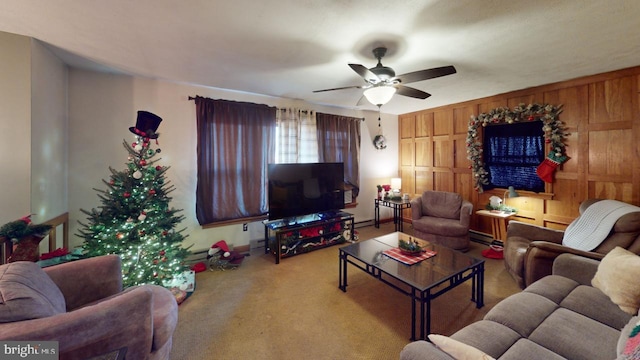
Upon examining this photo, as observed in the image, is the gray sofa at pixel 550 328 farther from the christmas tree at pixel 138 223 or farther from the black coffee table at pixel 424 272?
the christmas tree at pixel 138 223

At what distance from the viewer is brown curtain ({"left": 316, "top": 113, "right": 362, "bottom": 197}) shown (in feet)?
14.1

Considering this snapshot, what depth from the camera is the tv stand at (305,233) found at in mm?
3431

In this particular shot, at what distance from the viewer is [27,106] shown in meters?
2.06

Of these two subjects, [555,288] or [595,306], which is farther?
[555,288]

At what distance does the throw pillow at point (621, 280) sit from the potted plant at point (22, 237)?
4.01 meters

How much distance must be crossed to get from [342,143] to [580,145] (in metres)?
3.34

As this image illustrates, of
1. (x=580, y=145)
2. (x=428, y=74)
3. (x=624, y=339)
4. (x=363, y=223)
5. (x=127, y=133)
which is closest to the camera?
(x=624, y=339)

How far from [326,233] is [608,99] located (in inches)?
157

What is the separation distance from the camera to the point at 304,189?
149 inches

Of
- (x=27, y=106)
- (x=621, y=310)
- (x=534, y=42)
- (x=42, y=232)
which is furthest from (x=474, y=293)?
(x=27, y=106)

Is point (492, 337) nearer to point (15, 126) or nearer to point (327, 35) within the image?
point (327, 35)

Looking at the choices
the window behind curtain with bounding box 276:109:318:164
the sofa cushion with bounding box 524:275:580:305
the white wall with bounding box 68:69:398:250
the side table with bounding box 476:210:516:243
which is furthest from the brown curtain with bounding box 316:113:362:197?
the sofa cushion with bounding box 524:275:580:305

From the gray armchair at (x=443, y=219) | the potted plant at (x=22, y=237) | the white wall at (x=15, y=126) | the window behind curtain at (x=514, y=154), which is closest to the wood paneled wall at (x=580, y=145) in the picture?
the window behind curtain at (x=514, y=154)

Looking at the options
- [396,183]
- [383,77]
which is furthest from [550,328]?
[396,183]
